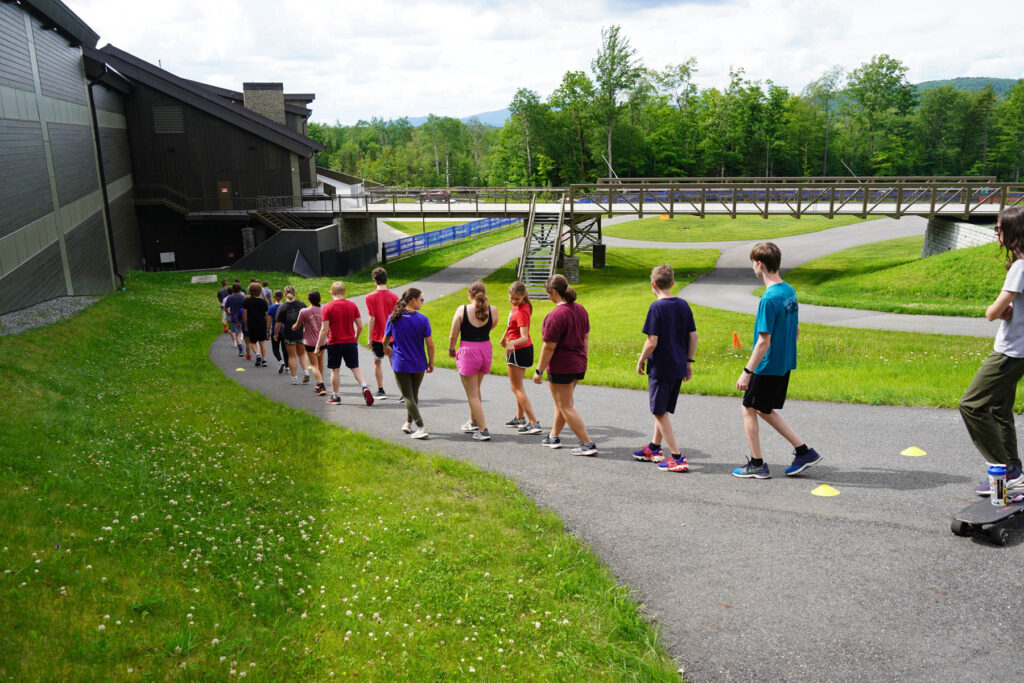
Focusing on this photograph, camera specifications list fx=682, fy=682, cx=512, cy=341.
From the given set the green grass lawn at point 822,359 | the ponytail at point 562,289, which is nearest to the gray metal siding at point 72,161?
the green grass lawn at point 822,359

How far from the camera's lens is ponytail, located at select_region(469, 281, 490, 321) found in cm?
840

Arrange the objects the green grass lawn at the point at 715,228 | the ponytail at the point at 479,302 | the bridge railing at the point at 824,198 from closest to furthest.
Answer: the ponytail at the point at 479,302
the bridge railing at the point at 824,198
the green grass lawn at the point at 715,228

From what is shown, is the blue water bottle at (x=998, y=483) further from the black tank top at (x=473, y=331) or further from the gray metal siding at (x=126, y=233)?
the gray metal siding at (x=126, y=233)

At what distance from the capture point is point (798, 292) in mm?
24703

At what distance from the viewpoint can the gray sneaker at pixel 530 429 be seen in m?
9.08

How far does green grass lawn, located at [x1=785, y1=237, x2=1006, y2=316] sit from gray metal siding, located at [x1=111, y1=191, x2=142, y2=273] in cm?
2855

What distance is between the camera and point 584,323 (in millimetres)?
7703

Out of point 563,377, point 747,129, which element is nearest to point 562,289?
point 563,377

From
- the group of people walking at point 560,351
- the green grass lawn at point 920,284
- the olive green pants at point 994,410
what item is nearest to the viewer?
the olive green pants at point 994,410

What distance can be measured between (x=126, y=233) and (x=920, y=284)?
3434 centimetres

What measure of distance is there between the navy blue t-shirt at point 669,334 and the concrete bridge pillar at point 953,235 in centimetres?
2396

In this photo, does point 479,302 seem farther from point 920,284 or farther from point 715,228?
point 715,228

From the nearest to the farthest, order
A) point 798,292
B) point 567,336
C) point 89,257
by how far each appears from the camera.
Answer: point 567,336 → point 89,257 → point 798,292

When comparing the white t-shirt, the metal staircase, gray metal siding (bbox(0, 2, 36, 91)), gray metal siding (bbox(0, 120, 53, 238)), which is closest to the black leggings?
the white t-shirt
